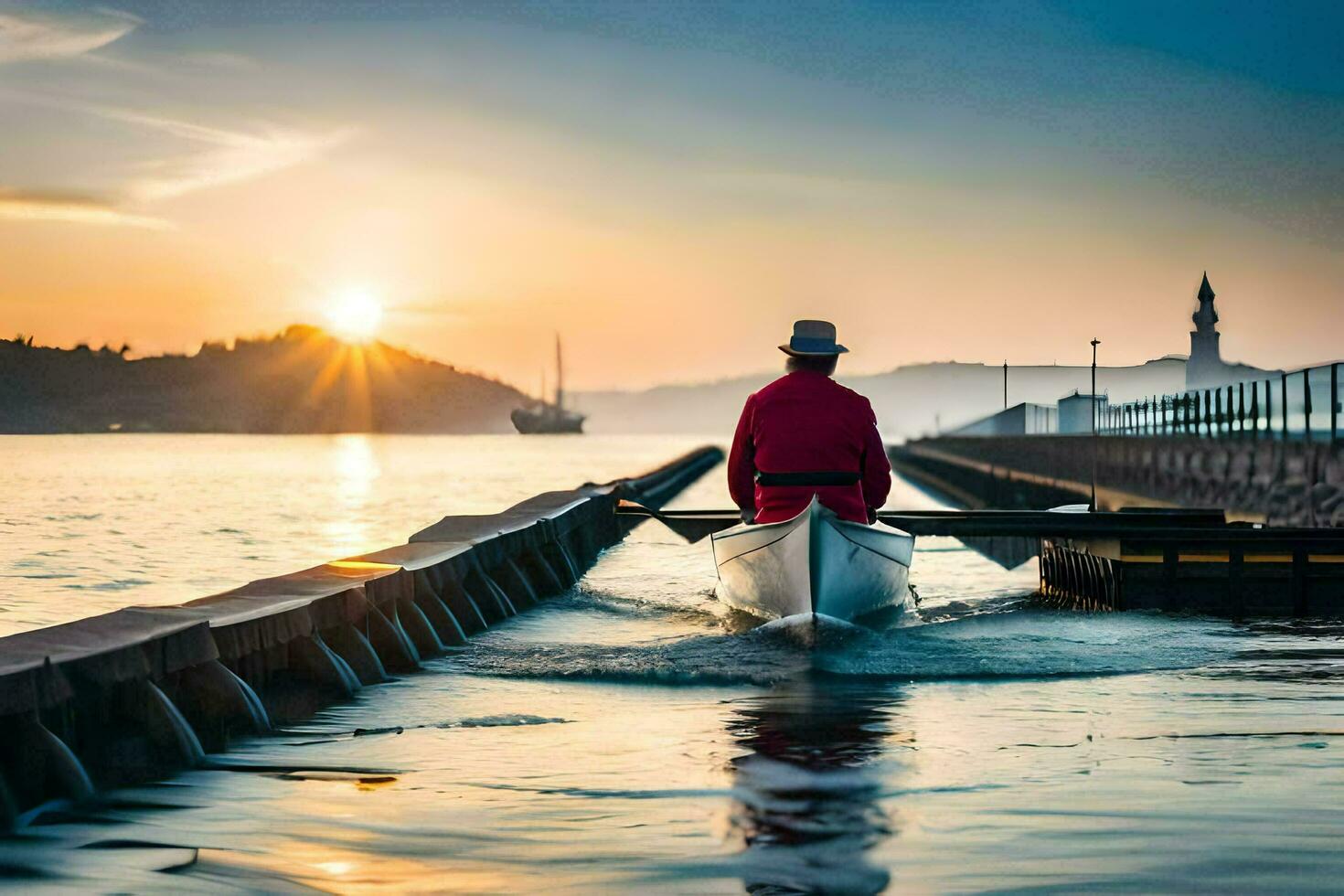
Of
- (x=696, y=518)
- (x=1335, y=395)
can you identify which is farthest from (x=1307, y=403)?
(x=696, y=518)

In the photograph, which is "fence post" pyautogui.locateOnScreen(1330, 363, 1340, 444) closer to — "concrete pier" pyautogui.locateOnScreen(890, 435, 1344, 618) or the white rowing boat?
"concrete pier" pyautogui.locateOnScreen(890, 435, 1344, 618)

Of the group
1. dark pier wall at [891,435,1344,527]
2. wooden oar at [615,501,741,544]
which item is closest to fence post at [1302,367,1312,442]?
dark pier wall at [891,435,1344,527]

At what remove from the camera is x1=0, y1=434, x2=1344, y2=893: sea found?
5.97 metres

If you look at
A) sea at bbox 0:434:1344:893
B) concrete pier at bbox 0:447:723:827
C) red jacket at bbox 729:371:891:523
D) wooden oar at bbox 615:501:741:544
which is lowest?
sea at bbox 0:434:1344:893

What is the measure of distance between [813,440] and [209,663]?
580cm

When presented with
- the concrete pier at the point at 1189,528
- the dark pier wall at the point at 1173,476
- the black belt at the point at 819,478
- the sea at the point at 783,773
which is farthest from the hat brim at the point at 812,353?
the dark pier wall at the point at 1173,476

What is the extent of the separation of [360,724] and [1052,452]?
2515 inches

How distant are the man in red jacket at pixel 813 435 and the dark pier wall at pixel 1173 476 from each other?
18253mm

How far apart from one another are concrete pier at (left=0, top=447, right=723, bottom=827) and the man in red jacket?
9.46 ft

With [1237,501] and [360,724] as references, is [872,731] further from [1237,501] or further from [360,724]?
[1237,501]

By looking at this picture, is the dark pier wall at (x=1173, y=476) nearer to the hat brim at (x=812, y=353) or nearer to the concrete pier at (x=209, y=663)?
the hat brim at (x=812, y=353)

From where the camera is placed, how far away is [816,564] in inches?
521

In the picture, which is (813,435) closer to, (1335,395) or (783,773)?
(783,773)

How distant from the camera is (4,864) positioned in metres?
6.16
